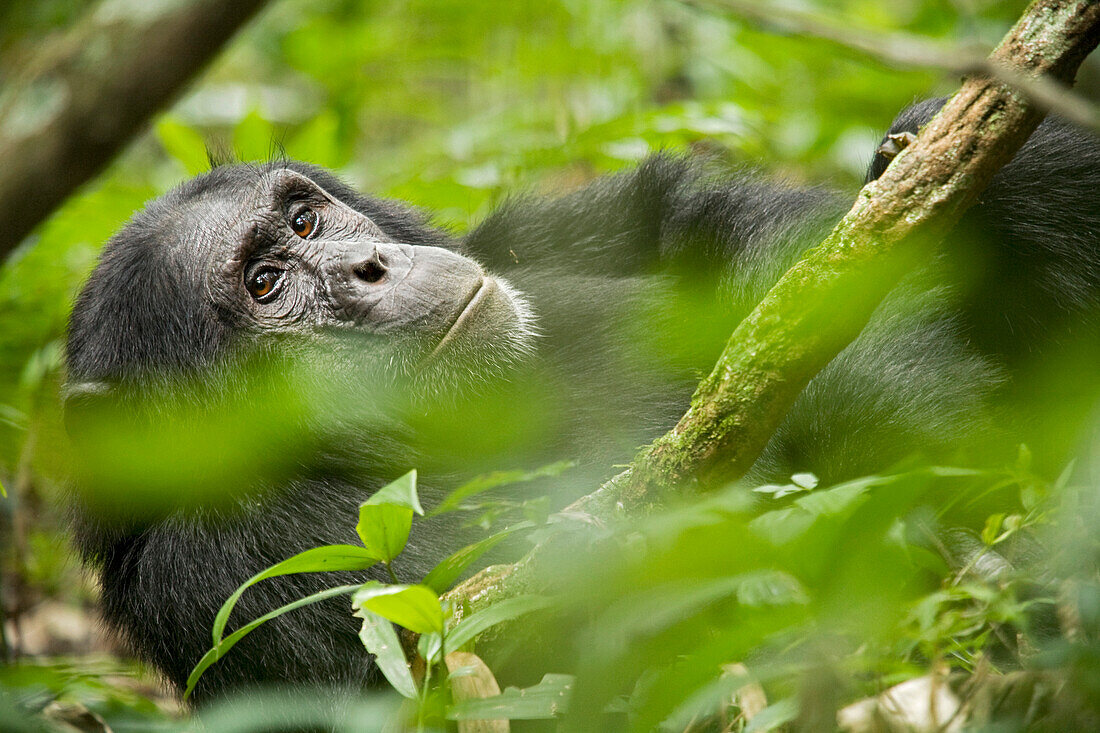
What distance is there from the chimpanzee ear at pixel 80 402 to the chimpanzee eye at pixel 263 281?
0.53 meters

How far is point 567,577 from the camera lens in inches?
61.5

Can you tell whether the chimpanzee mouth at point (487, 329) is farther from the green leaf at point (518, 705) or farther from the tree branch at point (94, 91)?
the green leaf at point (518, 705)

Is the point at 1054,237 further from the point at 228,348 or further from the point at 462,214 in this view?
the point at 462,214

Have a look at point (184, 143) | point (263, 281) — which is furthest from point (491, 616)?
point (184, 143)

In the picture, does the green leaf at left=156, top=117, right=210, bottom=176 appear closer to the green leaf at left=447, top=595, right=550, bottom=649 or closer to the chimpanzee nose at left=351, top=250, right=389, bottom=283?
the chimpanzee nose at left=351, top=250, right=389, bottom=283

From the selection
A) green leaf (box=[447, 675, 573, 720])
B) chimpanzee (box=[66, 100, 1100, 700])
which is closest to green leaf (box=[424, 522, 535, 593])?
green leaf (box=[447, 675, 573, 720])

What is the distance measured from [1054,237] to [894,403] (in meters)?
0.61

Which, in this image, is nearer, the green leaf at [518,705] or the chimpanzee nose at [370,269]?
the green leaf at [518,705]

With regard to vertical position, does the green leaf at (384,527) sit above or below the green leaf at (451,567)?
above

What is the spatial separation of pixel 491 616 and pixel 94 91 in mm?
1909

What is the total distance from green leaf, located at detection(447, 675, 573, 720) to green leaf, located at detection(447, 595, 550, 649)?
10 cm

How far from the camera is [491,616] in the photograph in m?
1.60

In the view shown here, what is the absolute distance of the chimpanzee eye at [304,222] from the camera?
10.4 ft

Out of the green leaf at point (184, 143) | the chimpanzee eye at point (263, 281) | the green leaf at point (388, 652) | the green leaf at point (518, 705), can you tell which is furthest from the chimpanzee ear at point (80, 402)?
the green leaf at point (184, 143)
